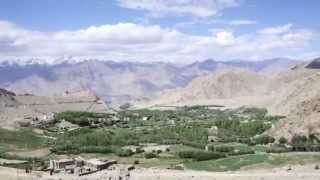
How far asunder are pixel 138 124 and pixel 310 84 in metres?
38.0

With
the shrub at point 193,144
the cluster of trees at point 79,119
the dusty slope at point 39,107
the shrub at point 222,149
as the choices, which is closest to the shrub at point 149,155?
the shrub at point 222,149

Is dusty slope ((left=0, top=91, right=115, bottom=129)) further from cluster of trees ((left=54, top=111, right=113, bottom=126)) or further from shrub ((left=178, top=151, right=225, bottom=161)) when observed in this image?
shrub ((left=178, top=151, right=225, bottom=161))

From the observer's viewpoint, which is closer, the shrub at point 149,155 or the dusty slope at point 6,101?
the shrub at point 149,155

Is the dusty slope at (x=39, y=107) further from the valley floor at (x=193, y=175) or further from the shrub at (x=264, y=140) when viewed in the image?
the valley floor at (x=193, y=175)

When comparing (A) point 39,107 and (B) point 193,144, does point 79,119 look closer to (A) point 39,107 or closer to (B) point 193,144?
(A) point 39,107

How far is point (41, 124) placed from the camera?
131 metres

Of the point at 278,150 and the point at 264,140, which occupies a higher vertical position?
the point at 264,140

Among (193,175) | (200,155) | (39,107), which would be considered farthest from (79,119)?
(193,175)

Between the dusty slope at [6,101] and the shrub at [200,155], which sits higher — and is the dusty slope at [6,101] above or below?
above

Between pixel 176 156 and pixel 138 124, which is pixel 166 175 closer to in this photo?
pixel 176 156

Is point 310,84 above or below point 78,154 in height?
above

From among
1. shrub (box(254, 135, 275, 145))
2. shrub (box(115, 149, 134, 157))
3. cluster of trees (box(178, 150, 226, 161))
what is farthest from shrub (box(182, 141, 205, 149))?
cluster of trees (box(178, 150, 226, 161))

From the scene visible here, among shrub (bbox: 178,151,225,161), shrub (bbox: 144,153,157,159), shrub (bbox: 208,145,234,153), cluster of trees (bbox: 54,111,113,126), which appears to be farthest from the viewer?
cluster of trees (bbox: 54,111,113,126)

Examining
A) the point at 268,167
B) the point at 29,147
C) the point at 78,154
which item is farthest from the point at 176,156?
the point at 29,147
